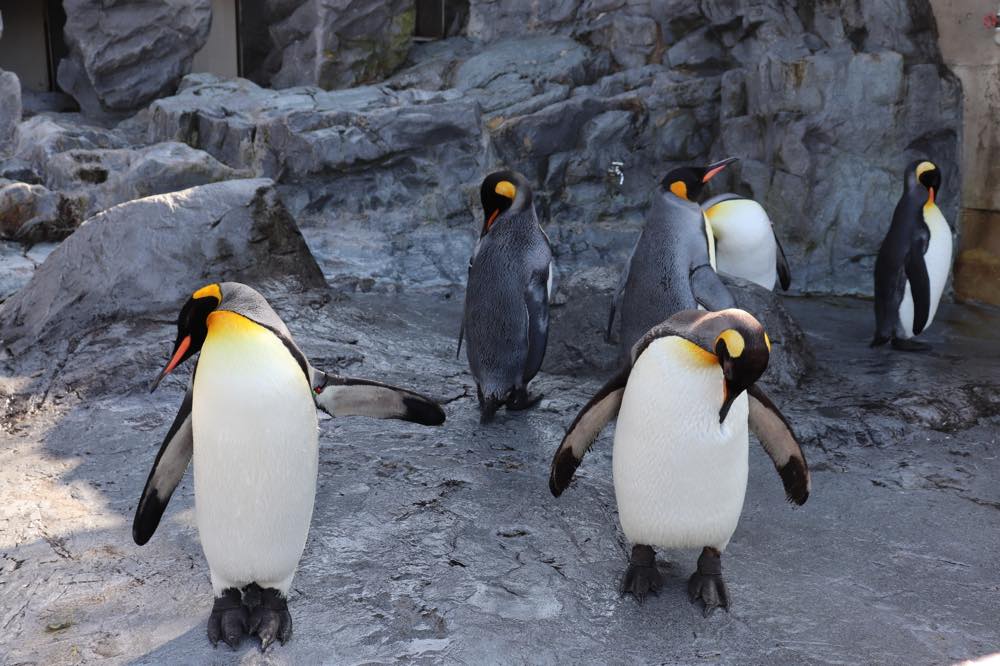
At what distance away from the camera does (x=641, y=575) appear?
2500 mm

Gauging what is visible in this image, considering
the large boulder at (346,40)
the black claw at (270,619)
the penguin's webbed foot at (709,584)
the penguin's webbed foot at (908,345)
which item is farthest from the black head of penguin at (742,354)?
the large boulder at (346,40)

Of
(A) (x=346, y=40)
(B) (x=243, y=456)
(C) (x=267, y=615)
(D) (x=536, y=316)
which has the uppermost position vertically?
(A) (x=346, y=40)

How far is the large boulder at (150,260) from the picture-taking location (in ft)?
15.0

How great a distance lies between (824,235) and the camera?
7316 millimetres

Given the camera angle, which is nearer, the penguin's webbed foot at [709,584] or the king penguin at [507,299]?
the penguin's webbed foot at [709,584]

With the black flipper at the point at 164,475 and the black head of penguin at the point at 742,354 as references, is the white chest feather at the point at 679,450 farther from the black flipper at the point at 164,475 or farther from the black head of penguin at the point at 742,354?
the black flipper at the point at 164,475

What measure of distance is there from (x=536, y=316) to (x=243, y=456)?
1.98 metres

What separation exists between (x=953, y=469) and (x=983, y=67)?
4.38 m

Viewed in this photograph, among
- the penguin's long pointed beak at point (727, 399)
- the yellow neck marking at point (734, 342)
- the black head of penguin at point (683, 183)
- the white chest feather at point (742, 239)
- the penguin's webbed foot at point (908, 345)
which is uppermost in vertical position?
the yellow neck marking at point (734, 342)

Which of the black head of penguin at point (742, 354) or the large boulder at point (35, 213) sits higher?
the black head of penguin at point (742, 354)

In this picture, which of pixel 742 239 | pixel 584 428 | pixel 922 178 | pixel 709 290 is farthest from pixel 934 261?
pixel 584 428

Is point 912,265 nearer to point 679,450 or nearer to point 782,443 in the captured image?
point 782,443

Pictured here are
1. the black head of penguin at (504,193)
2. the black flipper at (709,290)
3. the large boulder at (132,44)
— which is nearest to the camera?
the black flipper at (709,290)

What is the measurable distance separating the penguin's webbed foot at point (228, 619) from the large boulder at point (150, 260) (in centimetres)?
259
